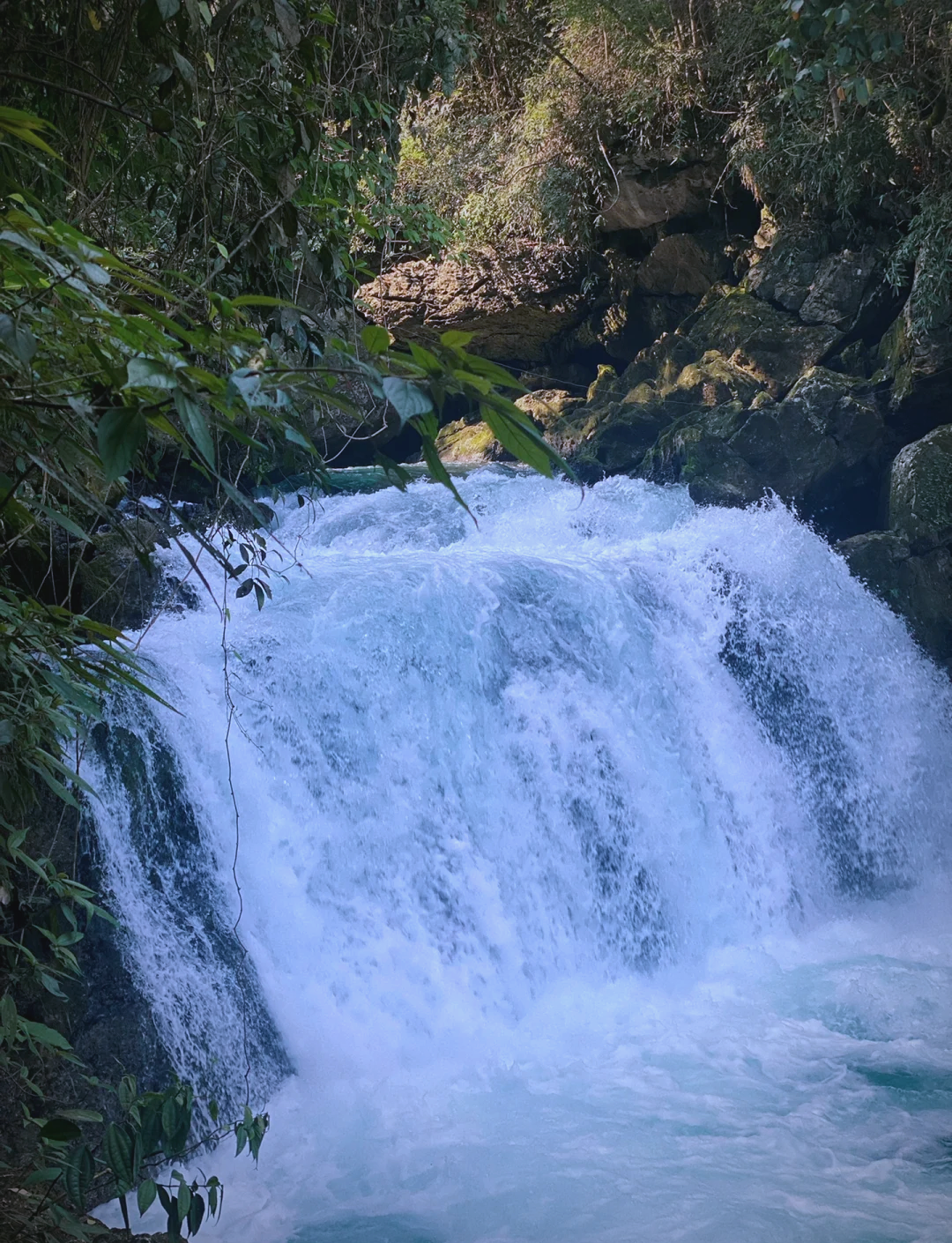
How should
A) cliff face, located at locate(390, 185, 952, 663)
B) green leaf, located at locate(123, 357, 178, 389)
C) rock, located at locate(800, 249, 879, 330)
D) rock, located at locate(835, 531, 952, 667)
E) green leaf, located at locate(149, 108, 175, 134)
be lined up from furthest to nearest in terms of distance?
rock, located at locate(800, 249, 879, 330)
cliff face, located at locate(390, 185, 952, 663)
rock, located at locate(835, 531, 952, 667)
green leaf, located at locate(149, 108, 175, 134)
green leaf, located at locate(123, 357, 178, 389)

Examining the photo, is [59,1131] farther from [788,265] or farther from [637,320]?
[637,320]

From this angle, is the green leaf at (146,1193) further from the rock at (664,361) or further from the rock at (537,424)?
the rock at (664,361)

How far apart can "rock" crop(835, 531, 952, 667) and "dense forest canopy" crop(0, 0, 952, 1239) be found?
1.67 meters

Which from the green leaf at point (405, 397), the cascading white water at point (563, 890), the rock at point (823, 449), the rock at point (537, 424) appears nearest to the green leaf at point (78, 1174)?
the green leaf at point (405, 397)

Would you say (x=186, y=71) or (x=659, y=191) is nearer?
(x=186, y=71)

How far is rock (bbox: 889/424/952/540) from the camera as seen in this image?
24.0 feet

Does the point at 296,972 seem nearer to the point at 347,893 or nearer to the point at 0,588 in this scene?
the point at 347,893

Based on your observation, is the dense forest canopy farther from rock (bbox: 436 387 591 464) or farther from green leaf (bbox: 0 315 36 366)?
rock (bbox: 436 387 591 464)

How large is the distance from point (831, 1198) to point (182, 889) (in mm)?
2509

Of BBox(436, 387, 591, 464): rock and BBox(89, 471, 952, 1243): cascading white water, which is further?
BBox(436, 387, 591, 464): rock

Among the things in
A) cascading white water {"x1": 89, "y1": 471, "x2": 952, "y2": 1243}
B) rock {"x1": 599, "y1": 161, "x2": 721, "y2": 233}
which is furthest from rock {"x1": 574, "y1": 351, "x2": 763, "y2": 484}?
cascading white water {"x1": 89, "y1": 471, "x2": 952, "y2": 1243}

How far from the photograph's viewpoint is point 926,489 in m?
7.35

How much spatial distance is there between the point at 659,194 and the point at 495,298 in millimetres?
1983

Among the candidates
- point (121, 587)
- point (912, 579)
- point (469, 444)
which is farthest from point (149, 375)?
point (469, 444)
